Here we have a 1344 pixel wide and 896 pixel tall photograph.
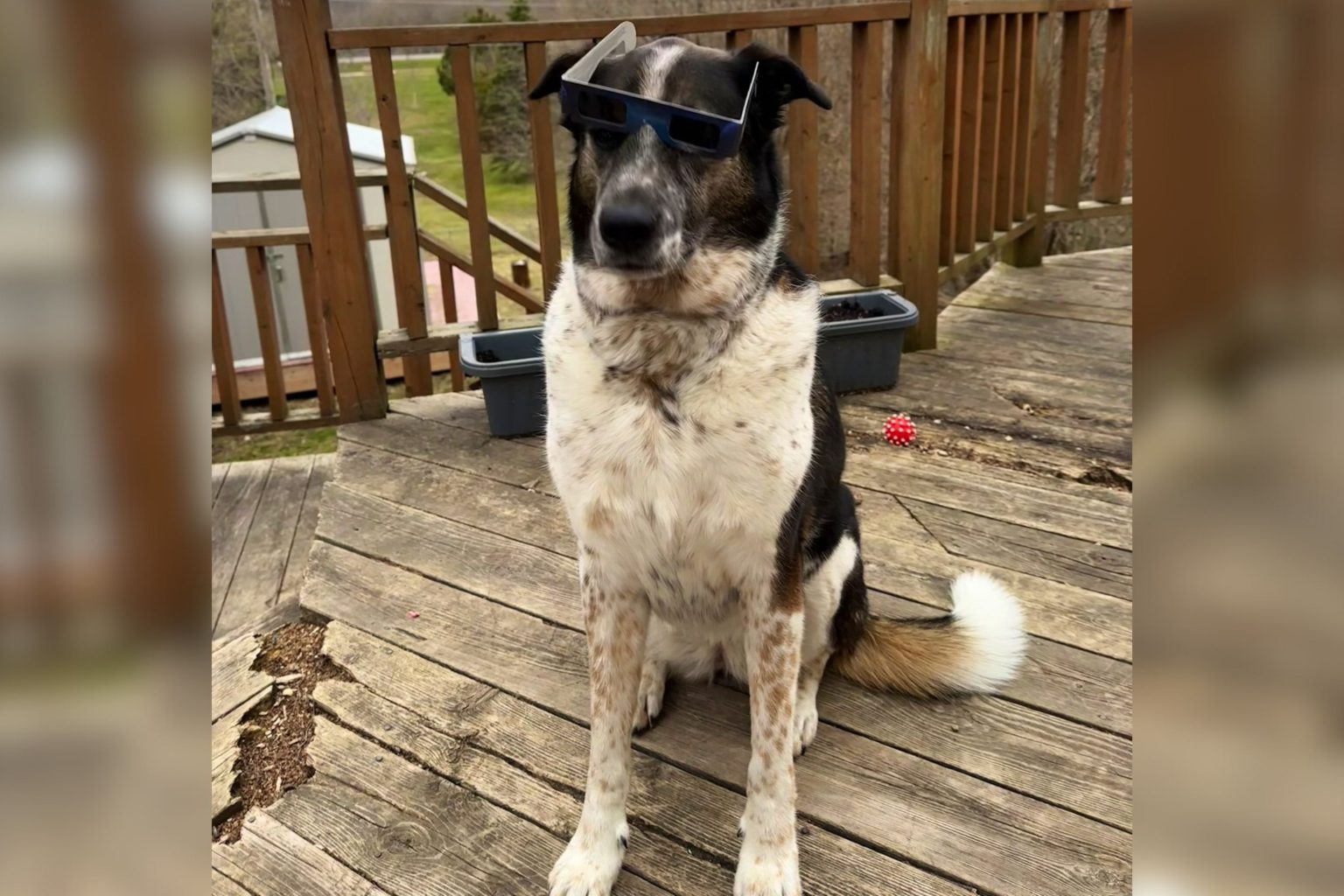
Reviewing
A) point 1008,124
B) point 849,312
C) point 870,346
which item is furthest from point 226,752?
point 1008,124

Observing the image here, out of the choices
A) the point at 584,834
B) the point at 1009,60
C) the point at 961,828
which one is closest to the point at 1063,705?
the point at 961,828

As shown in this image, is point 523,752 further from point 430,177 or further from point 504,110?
point 504,110

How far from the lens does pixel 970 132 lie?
4.36 m

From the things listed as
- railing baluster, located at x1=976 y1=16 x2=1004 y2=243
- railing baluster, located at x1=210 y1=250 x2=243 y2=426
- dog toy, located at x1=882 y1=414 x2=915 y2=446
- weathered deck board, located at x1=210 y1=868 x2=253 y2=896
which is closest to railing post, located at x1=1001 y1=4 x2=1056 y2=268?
railing baluster, located at x1=976 y1=16 x2=1004 y2=243

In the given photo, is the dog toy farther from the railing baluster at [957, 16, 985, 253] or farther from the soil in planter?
the railing baluster at [957, 16, 985, 253]

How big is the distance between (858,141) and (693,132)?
2.66 meters

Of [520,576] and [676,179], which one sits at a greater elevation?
[676,179]

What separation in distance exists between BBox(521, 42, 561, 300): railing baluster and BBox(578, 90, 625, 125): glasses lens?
1.94 meters

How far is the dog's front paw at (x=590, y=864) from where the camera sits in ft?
5.08

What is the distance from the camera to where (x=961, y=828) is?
1665 mm

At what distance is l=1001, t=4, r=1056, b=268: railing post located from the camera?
15.5 feet

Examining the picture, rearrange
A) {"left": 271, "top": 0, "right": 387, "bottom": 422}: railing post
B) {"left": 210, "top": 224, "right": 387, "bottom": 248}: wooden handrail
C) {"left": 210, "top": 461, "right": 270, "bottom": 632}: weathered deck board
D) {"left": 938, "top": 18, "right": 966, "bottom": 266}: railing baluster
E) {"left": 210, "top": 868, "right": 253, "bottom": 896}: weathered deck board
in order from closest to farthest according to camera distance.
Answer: {"left": 210, "top": 868, "right": 253, "bottom": 896}: weathered deck board → {"left": 210, "top": 461, "right": 270, "bottom": 632}: weathered deck board → {"left": 271, "top": 0, "right": 387, "bottom": 422}: railing post → {"left": 210, "top": 224, "right": 387, "bottom": 248}: wooden handrail → {"left": 938, "top": 18, "right": 966, "bottom": 266}: railing baluster

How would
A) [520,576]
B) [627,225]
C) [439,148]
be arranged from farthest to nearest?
[439,148] → [520,576] → [627,225]
